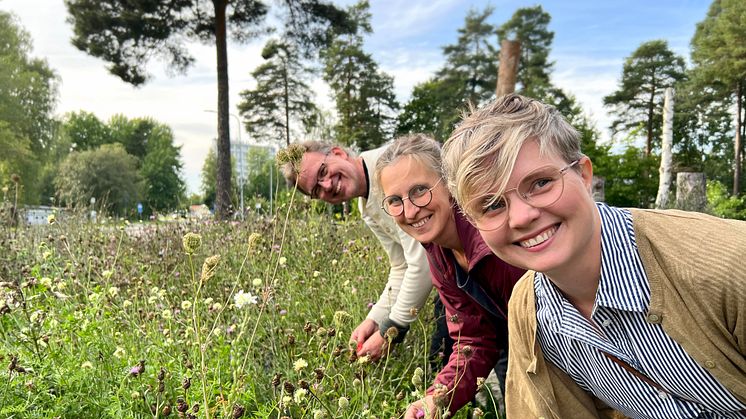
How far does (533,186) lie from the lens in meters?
1.25

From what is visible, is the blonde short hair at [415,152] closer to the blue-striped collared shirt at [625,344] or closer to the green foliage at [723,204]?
the blue-striped collared shirt at [625,344]

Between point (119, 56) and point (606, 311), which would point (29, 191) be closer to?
point (119, 56)

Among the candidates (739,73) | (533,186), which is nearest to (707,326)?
(533,186)

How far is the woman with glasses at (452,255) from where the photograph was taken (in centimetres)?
192

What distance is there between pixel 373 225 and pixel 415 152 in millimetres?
1021

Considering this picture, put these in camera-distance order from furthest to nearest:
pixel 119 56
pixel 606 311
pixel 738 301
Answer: pixel 119 56
pixel 606 311
pixel 738 301

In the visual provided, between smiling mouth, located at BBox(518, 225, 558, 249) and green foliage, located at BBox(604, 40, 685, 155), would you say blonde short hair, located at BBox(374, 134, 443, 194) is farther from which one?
green foliage, located at BBox(604, 40, 685, 155)

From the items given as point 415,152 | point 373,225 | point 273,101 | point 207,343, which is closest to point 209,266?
point 207,343

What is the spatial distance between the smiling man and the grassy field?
203mm

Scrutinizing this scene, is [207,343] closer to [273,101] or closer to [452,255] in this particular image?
[452,255]

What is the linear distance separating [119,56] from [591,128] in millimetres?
13878

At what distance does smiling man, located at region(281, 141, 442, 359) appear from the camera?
2404 mm

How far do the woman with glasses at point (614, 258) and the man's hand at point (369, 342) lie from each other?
3.12ft

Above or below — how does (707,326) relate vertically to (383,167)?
below
